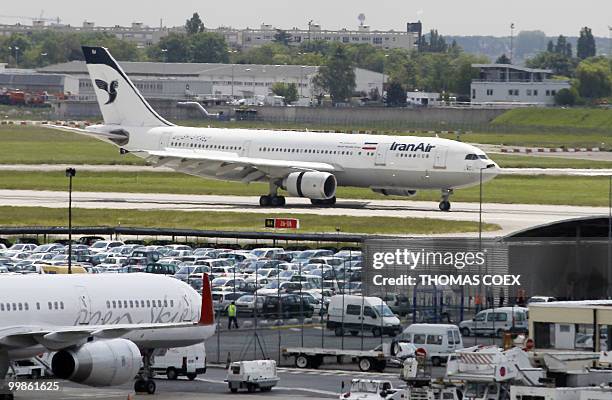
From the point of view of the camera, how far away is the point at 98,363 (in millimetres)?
44875

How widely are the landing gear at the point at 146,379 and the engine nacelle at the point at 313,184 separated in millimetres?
58787

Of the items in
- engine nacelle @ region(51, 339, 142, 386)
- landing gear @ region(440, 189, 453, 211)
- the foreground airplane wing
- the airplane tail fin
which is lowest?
landing gear @ region(440, 189, 453, 211)

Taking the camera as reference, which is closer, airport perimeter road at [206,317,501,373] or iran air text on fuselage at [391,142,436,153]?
airport perimeter road at [206,317,501,373]

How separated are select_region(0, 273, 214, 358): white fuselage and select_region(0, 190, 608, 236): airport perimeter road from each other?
47561 mm

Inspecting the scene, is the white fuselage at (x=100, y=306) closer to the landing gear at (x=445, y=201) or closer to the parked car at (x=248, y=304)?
the parked car at (x=248, y=304)

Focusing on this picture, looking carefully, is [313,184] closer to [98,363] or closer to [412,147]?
[412,147]

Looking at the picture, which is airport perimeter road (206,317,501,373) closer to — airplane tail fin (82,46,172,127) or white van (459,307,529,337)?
white van (459,307,529,337)

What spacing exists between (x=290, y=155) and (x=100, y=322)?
65413 mm

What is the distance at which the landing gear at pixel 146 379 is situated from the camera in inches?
1927

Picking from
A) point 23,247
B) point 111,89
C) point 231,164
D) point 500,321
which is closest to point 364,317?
point 500,321

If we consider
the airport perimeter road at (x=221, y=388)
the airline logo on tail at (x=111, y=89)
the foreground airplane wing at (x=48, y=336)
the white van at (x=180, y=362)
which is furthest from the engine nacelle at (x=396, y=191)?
the foreground airplane wing at (x=48, y=336)

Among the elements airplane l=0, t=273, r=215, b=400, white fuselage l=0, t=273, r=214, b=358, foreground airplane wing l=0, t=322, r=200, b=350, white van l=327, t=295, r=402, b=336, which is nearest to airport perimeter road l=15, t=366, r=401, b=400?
airplane l=0, t=273, r=215, b=400

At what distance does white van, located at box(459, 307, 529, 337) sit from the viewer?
201 ft

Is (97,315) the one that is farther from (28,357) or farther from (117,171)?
(117,171)
